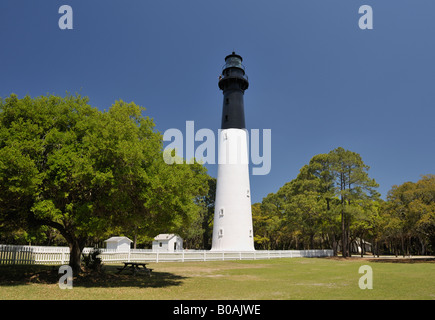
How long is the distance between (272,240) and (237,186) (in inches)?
1278

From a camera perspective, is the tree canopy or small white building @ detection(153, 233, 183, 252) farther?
small white building @ detection(153, 233, 183, 252)

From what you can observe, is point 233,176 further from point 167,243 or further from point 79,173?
point 79,173

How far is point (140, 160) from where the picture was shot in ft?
40.6

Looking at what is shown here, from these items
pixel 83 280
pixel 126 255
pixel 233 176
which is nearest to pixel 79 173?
pixel 83 280

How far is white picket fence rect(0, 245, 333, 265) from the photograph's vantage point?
19.1 m

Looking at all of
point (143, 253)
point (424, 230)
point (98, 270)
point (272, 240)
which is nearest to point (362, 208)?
point (424, 230)

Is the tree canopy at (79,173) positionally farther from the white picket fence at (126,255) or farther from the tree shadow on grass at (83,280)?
the white picket fence at (126,255)

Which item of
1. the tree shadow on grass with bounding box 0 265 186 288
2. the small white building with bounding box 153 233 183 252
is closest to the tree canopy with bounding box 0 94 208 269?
the tree shadow on grass with bounding box 0 265 186 288

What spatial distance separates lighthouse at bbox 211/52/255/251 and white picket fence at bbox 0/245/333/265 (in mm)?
1891

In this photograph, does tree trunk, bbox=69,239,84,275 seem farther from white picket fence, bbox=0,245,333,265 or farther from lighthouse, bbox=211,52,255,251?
lighthouse, bbox=211,52,255,251

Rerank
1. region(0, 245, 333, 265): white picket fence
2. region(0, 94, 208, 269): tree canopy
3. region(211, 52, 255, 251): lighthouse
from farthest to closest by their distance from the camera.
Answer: region(211, 52, 255, 251): lighthouse, region(0, 245, 333, 265): white picket fence, region(0, 94, 208, 269): tree canopy

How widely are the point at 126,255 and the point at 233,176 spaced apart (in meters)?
13.5

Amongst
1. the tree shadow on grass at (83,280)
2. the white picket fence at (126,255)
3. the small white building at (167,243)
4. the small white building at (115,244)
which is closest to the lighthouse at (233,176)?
the white picket fence at (126,255)
